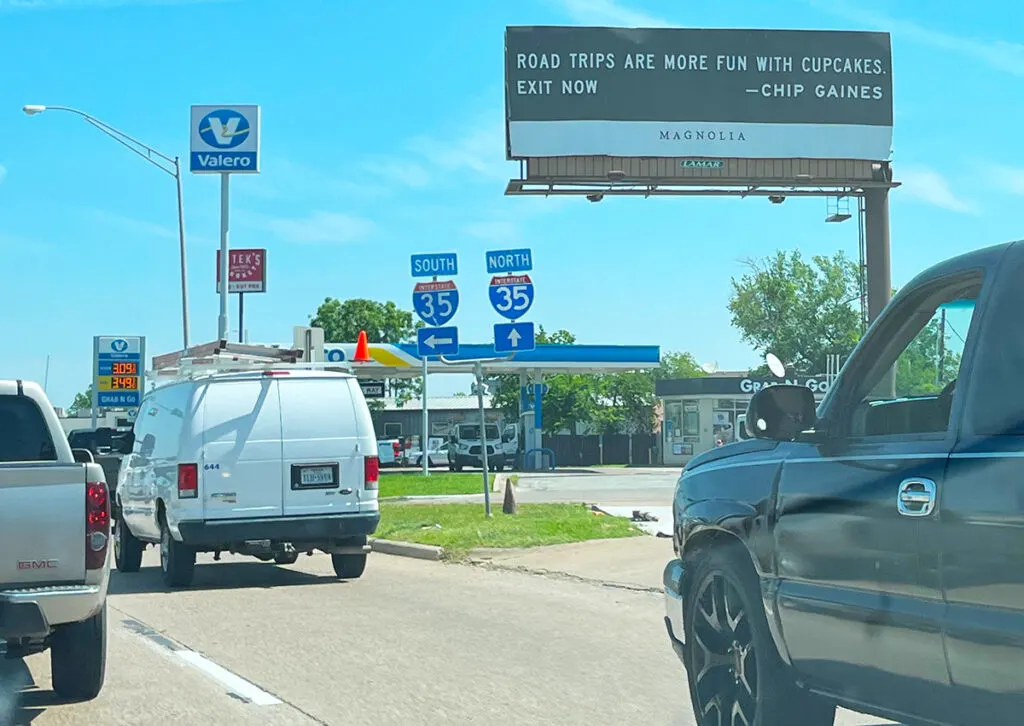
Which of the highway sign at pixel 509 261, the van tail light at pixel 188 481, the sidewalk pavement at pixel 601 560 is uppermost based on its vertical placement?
the highway sign at pixel 509 261

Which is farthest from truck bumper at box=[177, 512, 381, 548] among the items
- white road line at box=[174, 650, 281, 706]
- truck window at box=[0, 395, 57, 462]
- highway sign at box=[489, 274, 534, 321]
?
highway sign at box=[489, 274, 534, 321]

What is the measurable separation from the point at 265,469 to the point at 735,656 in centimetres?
887

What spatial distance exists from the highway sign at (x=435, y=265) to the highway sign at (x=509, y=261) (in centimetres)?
174

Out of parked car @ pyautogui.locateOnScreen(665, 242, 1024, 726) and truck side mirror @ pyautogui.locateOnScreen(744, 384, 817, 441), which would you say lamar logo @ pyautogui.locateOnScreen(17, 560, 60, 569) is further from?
truck side mirror @ pyautogui.locateOnScreen(744, 384, 817, 441)

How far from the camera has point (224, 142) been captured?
99.9 ft

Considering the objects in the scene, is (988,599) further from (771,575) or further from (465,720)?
(465,720)

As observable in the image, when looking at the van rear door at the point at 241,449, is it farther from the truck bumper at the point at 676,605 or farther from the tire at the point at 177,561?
the truck bumper at the point at 676,605

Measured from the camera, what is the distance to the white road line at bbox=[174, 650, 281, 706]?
305 inches

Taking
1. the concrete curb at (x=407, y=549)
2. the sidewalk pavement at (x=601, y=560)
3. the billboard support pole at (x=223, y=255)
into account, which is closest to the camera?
the sidewalk pavement at (x=601, y=560)

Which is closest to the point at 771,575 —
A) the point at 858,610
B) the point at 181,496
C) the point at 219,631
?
the point at 858,610

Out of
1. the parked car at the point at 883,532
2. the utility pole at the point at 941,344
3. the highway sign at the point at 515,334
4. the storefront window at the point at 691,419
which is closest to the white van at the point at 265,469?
the highway sign at the point at 515,334

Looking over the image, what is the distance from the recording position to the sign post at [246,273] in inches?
2447

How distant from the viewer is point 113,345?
4925 cm

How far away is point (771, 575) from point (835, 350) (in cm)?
7395
